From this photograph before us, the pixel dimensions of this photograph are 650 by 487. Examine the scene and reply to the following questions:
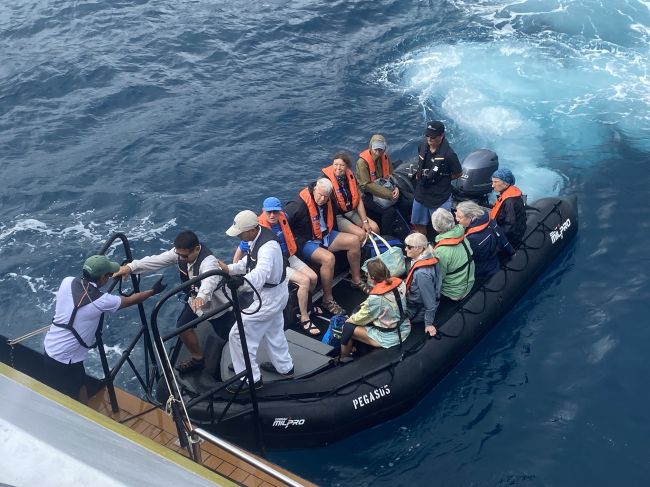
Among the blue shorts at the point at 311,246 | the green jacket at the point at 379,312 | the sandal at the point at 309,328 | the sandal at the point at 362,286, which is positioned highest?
the blue shorts at the point at 311,246

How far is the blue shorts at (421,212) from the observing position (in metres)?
10.0

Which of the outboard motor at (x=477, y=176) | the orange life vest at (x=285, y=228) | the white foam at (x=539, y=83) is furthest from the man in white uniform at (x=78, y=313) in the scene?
the white foam at (x=539, y=83)

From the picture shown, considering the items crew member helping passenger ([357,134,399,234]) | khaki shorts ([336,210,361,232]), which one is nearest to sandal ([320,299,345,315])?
khaki shorts ([336,210,361,232])

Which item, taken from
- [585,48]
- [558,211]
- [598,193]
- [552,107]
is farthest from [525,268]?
[585,48]

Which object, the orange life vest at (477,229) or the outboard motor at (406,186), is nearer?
the orange life vest at (477,229)

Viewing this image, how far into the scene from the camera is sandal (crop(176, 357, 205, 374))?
821cm

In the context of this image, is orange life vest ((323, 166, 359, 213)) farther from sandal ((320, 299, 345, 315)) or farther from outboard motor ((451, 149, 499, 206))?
outboard motor ((451, 149, 499, 206))

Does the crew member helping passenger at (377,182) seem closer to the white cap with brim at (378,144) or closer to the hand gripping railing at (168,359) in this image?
the white cap with brim at (378,144)

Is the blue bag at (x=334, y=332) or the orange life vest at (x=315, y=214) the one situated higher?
the orange life vest at (x=315, y=214)

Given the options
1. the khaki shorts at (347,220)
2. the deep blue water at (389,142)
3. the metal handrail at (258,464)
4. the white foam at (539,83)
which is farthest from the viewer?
the white foam at (539,83)

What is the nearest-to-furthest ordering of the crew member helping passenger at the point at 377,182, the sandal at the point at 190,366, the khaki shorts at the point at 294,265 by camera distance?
the sandal at the point at 190,366 < the khaki shorts at the point at 294,265 < the crew member helping passenger at the point at 377,182

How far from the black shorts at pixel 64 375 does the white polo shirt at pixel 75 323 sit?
0.22 feet

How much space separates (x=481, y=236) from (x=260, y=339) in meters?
A: 3.28

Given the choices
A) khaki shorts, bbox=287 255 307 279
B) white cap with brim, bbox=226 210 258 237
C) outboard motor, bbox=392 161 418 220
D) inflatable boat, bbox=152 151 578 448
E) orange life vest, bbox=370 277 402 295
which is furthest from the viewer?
outboard motor, bbox=392 161 418 220
